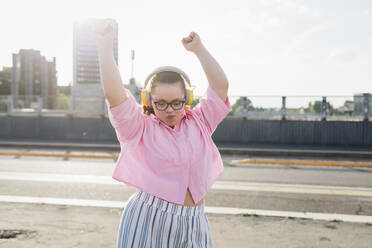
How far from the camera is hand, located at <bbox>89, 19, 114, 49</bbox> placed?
1.53 meters

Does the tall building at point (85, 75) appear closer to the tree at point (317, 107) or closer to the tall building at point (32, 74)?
the tree at point (317, 107)

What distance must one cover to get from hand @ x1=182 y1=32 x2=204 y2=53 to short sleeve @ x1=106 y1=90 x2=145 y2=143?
41cm

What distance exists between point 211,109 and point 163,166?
42 centimetres

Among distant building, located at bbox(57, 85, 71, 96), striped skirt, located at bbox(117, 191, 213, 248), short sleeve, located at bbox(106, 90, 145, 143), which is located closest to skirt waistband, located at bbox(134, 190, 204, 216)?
striped skirt, located at bbox(117, 191, 213, 248)

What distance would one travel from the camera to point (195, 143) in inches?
68.0

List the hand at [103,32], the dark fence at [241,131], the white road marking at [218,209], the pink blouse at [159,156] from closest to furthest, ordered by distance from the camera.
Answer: the hand at [103,32] < the pink blouse at [159,156] < the white road marking at [218,209] < the dark fence at [241,131]

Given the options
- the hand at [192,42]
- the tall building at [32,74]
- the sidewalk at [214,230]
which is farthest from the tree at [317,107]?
the tall building at [32,74]

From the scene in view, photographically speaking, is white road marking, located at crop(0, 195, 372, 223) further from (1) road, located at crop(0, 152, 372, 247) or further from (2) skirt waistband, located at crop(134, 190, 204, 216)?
(2) skirt waistband, located at crop(134, 190, 204, 216)

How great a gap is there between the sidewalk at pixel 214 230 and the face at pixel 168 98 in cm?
262

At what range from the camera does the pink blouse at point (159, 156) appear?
163 centimetres

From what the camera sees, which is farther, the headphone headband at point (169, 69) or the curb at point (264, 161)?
the curb at point (264, 161)

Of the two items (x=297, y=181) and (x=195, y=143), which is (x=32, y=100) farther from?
(x=195, y=143)

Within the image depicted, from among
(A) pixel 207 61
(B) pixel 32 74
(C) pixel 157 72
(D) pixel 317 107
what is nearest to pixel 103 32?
(C) pixel 157 72

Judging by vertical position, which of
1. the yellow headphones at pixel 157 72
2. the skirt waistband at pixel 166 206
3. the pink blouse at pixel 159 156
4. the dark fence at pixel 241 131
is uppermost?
the yellow headphones at pixel 157 72
